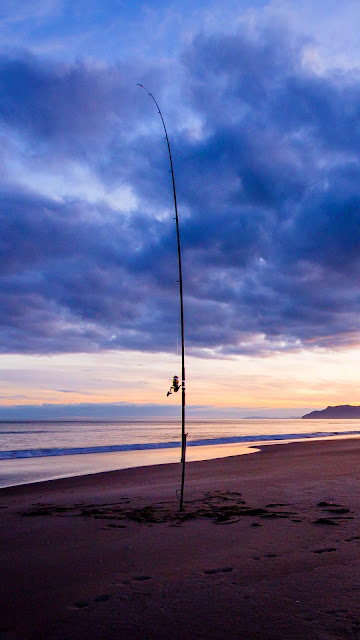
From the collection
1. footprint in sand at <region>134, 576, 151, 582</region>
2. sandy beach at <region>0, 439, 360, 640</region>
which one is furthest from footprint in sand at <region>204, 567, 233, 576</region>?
footprint in sand at <region>134, 576, 151, 582</region>

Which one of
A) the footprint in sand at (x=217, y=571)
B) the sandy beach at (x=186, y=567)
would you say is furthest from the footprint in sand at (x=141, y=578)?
the footprint in sand at (x=217, y=571)

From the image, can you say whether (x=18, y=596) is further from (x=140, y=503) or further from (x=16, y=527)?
(x=140, y=503)

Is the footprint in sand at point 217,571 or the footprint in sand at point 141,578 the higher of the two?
the footprint in sand at point 217,571

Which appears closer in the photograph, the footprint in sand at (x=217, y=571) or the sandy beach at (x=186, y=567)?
the sandy beach at (x=186, y=567)

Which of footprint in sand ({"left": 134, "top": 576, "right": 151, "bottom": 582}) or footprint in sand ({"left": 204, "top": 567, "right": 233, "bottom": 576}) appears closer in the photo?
footprint in sand ({"left": 134, "top": 576, "right": 151, "bottom": 582})

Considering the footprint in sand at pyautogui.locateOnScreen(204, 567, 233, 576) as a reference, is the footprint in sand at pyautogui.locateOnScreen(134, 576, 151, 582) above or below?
below

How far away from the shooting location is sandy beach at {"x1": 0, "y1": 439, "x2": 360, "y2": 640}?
3152 mm

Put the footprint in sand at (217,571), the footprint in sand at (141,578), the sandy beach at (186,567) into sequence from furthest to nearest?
the footprint in sand at (217,571) < the footprint in sand at (141,578) < the sandy beach at (186,567)

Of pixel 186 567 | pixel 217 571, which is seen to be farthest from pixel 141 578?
pixel 217 571

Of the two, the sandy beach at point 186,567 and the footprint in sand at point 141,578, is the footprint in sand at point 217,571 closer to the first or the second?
the sandy beach at point 186,567

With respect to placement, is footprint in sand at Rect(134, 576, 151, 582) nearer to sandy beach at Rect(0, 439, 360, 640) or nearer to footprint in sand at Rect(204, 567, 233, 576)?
sandy beach at Rect(0, 439, 360, 640)

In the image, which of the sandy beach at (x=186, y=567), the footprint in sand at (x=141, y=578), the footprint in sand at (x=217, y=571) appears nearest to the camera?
the sandy beach at (x=186, y=567)

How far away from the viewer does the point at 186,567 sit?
4352mm

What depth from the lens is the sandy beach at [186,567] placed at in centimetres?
315
